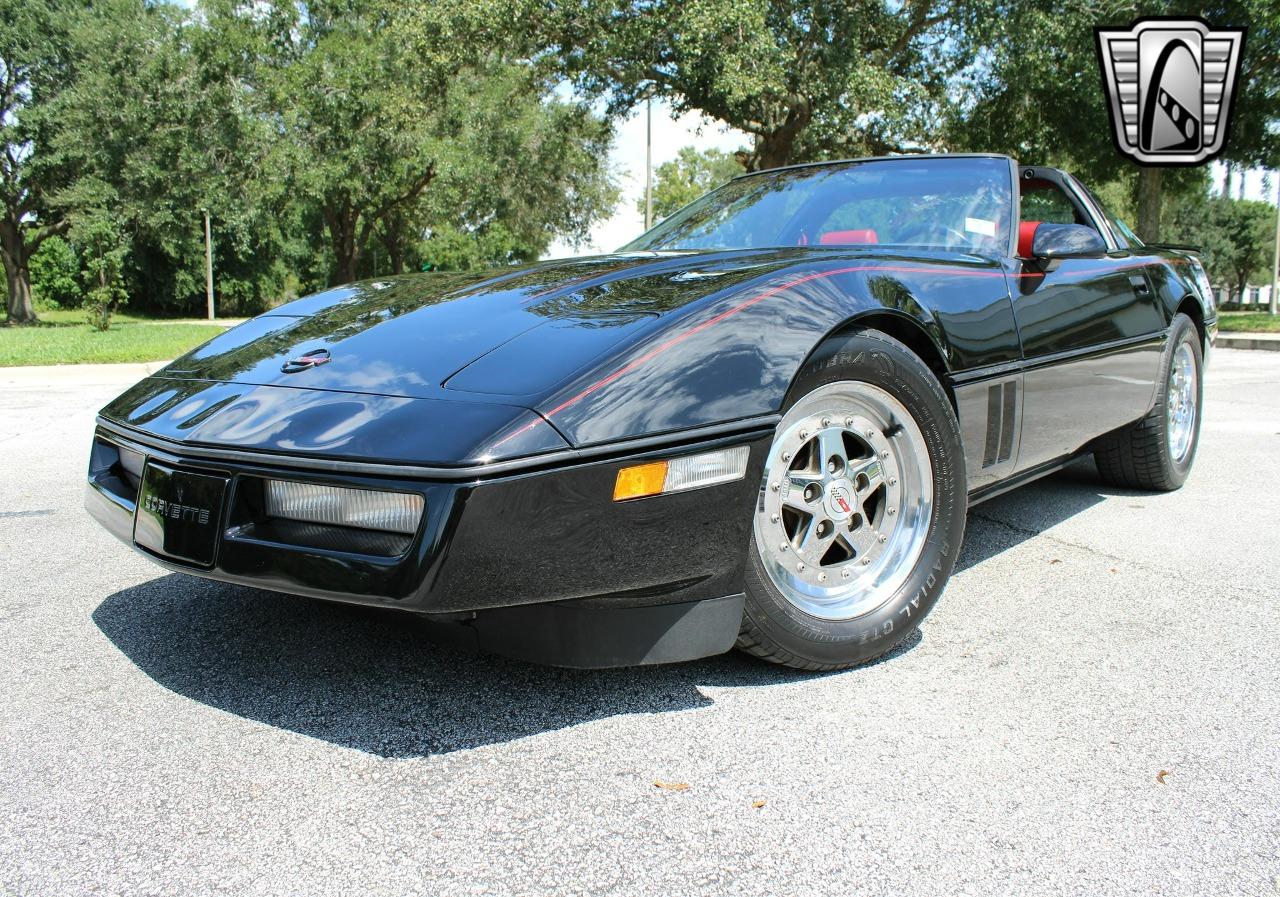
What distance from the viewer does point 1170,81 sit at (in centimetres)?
1405

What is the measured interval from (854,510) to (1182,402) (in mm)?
2904

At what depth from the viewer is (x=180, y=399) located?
2.35m

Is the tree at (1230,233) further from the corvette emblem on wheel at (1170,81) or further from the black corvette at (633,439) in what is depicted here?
the black corvette at (633,439)

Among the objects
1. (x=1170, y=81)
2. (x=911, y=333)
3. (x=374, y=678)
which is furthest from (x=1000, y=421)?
(x=1170, y=81)

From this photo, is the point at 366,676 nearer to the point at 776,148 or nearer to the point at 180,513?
the point at 180,513

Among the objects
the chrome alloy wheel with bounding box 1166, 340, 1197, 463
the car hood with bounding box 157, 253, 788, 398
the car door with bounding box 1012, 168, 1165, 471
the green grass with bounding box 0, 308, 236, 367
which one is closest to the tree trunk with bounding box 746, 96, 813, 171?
the green grass with bounding box 0, 308, 236, 367

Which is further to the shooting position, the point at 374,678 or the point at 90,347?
the point at 90,347

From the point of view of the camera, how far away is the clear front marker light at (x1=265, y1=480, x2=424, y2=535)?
Answer: 182cm

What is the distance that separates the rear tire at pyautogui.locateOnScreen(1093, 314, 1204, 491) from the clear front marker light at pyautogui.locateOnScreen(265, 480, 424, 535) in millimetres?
3190

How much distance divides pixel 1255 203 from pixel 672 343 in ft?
202

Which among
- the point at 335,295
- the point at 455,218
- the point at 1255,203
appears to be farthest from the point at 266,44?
Answer: the point at 1255,203

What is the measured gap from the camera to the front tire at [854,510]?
2.23 m

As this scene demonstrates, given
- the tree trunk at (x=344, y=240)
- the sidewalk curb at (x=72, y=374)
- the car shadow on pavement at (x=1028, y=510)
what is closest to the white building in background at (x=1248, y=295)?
the tree trunk at (x=344, y=240)

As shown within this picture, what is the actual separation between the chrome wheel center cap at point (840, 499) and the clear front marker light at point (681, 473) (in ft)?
1.39
